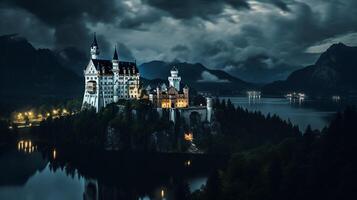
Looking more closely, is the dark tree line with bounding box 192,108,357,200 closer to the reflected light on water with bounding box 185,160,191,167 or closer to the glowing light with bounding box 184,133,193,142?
the reflected light on water with bounding box 185,160,191,167

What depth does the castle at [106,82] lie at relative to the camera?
320 ft

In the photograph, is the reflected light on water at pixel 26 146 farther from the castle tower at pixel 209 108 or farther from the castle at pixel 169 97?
the castle tower at pixel 209 108

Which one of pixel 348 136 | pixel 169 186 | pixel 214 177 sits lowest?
pixel 169 186

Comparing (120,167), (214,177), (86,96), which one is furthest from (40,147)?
(214,177)

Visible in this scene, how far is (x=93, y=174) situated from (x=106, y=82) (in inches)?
1406

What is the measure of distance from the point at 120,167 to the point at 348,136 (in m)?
40.5

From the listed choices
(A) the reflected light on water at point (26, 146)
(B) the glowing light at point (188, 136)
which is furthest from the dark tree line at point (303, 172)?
(A) the reflected light on water at point (26, 146)

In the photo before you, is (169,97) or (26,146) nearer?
(26,146)

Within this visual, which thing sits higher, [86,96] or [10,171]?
[86,96]

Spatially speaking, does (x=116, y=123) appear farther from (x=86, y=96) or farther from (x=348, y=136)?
(x=348, y=136)

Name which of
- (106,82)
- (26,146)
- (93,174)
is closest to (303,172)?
(93,174)

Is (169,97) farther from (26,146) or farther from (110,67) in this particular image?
(26,146)

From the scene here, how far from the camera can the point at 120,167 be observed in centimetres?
7094

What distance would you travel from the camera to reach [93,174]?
219 ft
